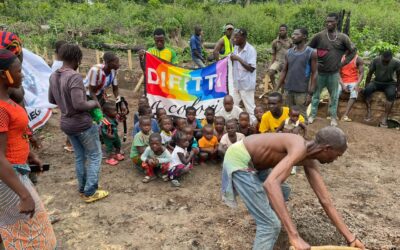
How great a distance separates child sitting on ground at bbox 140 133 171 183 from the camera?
4.77 metres

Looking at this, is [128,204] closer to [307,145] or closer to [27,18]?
[307,145]

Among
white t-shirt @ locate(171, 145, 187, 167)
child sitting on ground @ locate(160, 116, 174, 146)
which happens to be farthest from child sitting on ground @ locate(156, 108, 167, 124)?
white t-shirt @ locate(171, 145, 187, 167)

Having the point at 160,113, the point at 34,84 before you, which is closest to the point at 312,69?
the point at 160,113

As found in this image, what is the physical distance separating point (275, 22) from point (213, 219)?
14377mm

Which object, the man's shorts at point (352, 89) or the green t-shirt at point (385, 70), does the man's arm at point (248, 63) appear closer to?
the man's shorts at point (352, 89)

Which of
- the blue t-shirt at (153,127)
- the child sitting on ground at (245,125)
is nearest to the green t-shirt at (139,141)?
the blue t-shirt at (153,127)

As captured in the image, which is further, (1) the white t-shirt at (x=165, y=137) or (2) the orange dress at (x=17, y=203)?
(1) the white t-shirt at (x=165, y=137)

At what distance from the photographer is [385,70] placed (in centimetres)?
708

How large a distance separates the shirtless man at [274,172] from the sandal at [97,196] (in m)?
1.85

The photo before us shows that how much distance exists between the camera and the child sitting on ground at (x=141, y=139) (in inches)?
197

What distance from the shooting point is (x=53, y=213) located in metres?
4.17

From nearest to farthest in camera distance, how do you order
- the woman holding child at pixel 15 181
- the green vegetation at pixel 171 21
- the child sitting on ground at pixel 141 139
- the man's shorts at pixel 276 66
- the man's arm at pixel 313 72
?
1. the woman holding child at pixel 15 181
2. the child sitting on ground at pixel 141 139
3. the man's arm at pixel 313 72
4. the man's shorts at pixel 276 66
5. the green vegetation at pixel 171 21

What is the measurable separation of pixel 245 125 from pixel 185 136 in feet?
3.34

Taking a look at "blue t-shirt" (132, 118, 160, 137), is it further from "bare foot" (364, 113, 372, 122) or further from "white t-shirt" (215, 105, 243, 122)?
"bare foot" (364, 113, 372, 122)
